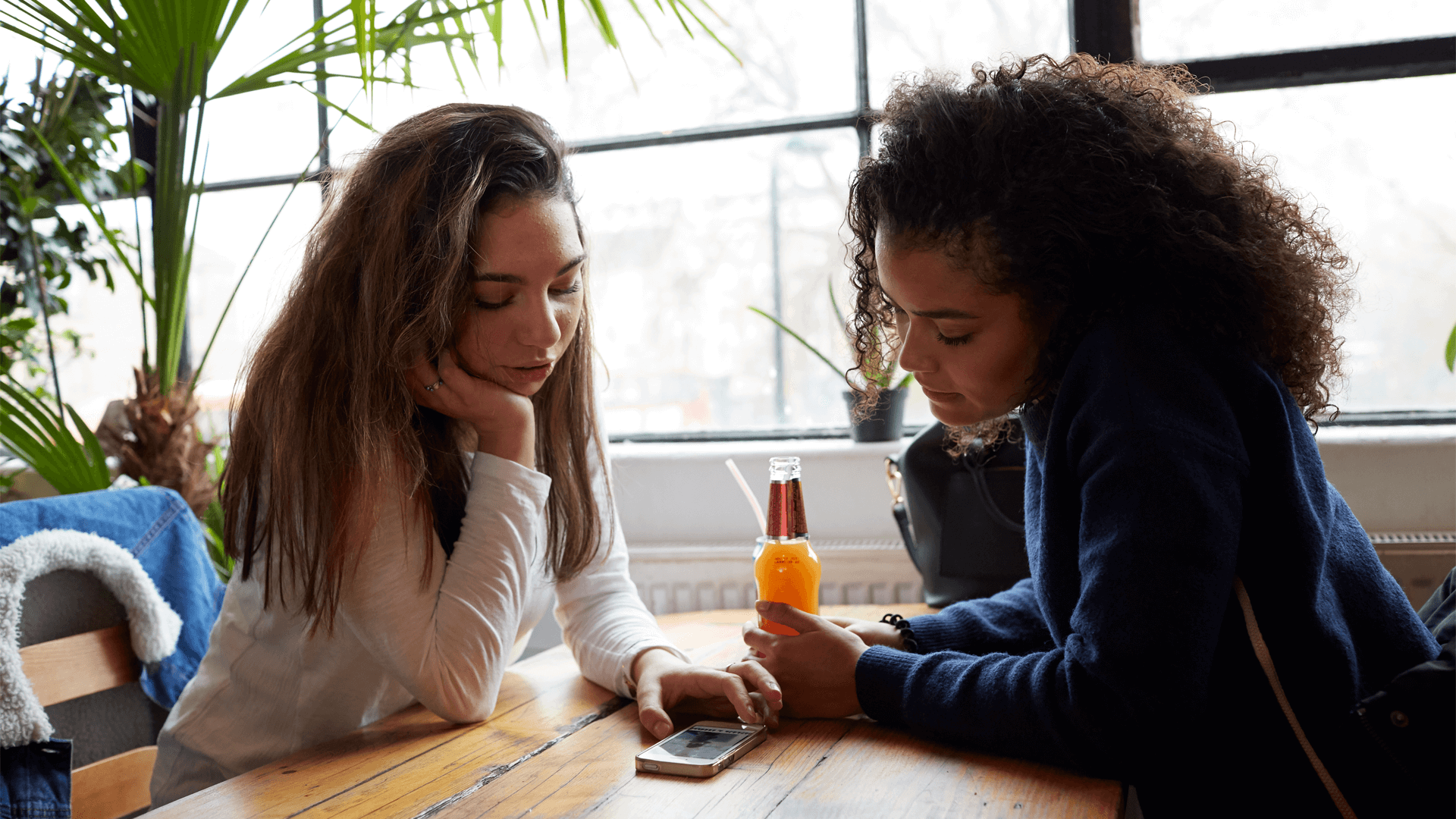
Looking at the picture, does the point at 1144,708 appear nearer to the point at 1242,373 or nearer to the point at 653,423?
the point at 1242,373

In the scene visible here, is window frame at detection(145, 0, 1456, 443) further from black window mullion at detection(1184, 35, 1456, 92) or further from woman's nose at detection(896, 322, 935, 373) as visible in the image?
woman's nose at detection(896, 322, 935, 373)

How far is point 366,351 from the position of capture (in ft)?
3.38

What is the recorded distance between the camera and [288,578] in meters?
1.04

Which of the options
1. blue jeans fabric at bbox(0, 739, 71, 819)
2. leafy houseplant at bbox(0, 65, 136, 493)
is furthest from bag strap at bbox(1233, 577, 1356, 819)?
leafy houseplant at bbox(0, 65, 136, 493)

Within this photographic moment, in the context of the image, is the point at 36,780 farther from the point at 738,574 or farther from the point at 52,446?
the point at 738,574

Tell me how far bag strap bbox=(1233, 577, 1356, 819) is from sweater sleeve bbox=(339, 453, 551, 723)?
68 centimetres

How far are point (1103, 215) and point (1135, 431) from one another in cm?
21

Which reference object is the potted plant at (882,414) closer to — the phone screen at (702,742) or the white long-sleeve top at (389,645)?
the white long-sleeve top at (389,645)

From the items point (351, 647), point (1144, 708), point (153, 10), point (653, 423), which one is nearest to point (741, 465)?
point (653, 423)

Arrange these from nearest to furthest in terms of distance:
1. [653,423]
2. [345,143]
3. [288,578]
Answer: [288,578] < [653,423] < [345,143]

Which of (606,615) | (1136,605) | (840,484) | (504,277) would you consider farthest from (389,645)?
(840,484)

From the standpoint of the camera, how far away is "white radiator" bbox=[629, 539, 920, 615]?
6.75 ft

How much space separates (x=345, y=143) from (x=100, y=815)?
2100mm

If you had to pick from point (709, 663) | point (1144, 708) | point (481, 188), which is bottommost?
point (709, 663)
